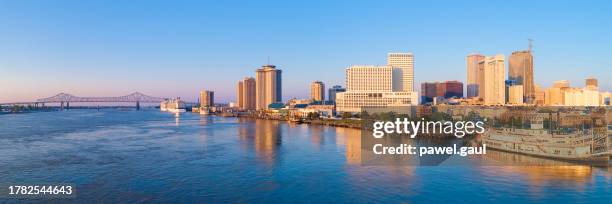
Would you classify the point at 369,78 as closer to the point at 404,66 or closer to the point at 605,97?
the point at 404,66

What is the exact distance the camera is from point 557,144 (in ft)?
41.5

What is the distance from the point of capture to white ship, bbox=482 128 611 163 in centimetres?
1200

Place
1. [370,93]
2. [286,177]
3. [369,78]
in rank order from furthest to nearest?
[369,78] → [370,93] → [286,177]

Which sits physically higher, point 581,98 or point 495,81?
point 495,81

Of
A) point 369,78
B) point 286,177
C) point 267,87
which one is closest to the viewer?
Result: point 286,177

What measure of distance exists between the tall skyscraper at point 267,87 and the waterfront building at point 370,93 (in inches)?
1027

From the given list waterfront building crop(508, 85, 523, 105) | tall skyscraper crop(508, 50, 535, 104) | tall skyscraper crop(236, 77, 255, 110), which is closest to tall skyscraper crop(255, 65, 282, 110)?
tall skyscraper crop(236, 77, 255, 110)

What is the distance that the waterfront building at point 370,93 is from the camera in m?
38.9

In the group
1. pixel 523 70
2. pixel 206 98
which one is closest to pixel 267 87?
pixel 206 98

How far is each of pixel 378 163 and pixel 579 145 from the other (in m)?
6.20

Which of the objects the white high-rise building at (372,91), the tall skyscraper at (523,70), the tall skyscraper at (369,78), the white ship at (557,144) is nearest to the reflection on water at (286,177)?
the white ship at (557,144)

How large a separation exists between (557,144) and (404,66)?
133 ft

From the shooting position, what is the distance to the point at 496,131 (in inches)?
593

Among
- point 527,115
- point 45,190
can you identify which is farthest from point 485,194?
point 527,115
